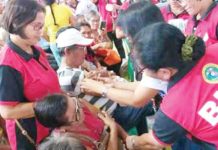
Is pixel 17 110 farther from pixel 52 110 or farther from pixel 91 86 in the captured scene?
pixel 91 86

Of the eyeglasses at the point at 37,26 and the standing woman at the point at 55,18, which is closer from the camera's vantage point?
the eyeglasses at the point at 37,26

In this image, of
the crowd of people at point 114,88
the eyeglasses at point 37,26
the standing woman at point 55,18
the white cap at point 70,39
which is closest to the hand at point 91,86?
the crowd of people at point 114,88

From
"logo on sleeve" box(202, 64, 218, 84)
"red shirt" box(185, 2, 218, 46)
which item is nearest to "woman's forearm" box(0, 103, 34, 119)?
"logo on sleeve" box(202, 64, 218, 84)

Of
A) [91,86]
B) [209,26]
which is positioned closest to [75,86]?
[91,86]

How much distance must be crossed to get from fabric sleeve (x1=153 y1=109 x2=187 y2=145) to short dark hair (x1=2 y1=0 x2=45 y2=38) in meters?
0.65

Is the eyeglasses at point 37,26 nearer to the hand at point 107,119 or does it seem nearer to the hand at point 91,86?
the hand at point 91,86

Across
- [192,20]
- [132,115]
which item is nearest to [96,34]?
[192,20]

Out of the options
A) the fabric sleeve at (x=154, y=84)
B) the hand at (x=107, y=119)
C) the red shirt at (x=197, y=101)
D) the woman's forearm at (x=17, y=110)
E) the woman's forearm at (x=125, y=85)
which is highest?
the red shirt at (x=197, y=101)

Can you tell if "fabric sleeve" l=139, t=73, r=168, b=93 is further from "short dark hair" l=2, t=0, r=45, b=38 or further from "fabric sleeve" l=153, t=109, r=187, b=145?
"short dark hair" l=2, t=0, r=45, b=38

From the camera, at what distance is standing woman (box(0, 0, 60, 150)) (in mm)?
1495

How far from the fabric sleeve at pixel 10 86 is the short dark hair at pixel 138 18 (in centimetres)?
58

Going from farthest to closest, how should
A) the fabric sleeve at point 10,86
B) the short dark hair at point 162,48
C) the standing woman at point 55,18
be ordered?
the standing woman at point 55,18 → the fabric sleeve at point 10,86 → the short dark hair at point 162,48

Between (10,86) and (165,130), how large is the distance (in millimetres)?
649

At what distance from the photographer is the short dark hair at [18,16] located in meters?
1.49
